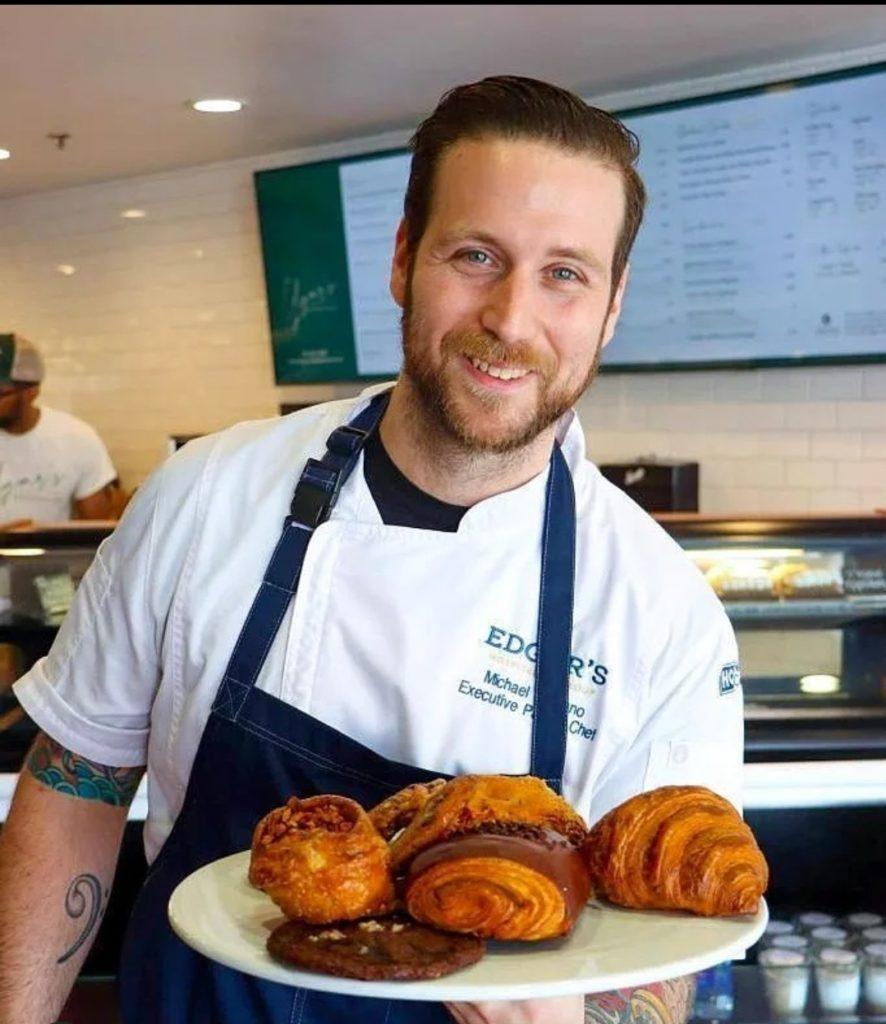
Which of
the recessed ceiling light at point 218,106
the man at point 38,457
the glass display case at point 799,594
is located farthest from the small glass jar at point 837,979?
the recessed ceiling light at point 218,106

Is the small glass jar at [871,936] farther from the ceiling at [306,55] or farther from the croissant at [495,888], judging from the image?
the ceiling at [306,55]

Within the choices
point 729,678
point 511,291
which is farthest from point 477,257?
point 729,678

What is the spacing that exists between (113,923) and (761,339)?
2700 mm

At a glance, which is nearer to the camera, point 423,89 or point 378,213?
point 423,89

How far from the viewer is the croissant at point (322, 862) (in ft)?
3.05

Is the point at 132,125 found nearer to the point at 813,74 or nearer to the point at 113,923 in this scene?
the point at 813,74

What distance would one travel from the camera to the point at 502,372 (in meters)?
1.16

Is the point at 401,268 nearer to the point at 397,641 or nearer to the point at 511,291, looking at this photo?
the point at 511,291

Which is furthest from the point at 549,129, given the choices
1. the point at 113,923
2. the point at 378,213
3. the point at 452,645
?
the point at 378,213

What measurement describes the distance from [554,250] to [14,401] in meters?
2.10

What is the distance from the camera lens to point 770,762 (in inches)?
76.2

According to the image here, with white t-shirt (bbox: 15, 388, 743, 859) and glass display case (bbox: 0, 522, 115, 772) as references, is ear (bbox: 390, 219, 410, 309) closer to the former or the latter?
white t-shirt (bbox: 15, 388, 743, 859)

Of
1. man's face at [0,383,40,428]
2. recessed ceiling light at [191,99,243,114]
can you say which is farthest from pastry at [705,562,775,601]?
recessed ceiling light at [191,99,243,114]

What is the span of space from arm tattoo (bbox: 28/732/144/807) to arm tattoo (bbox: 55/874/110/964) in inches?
3.1
